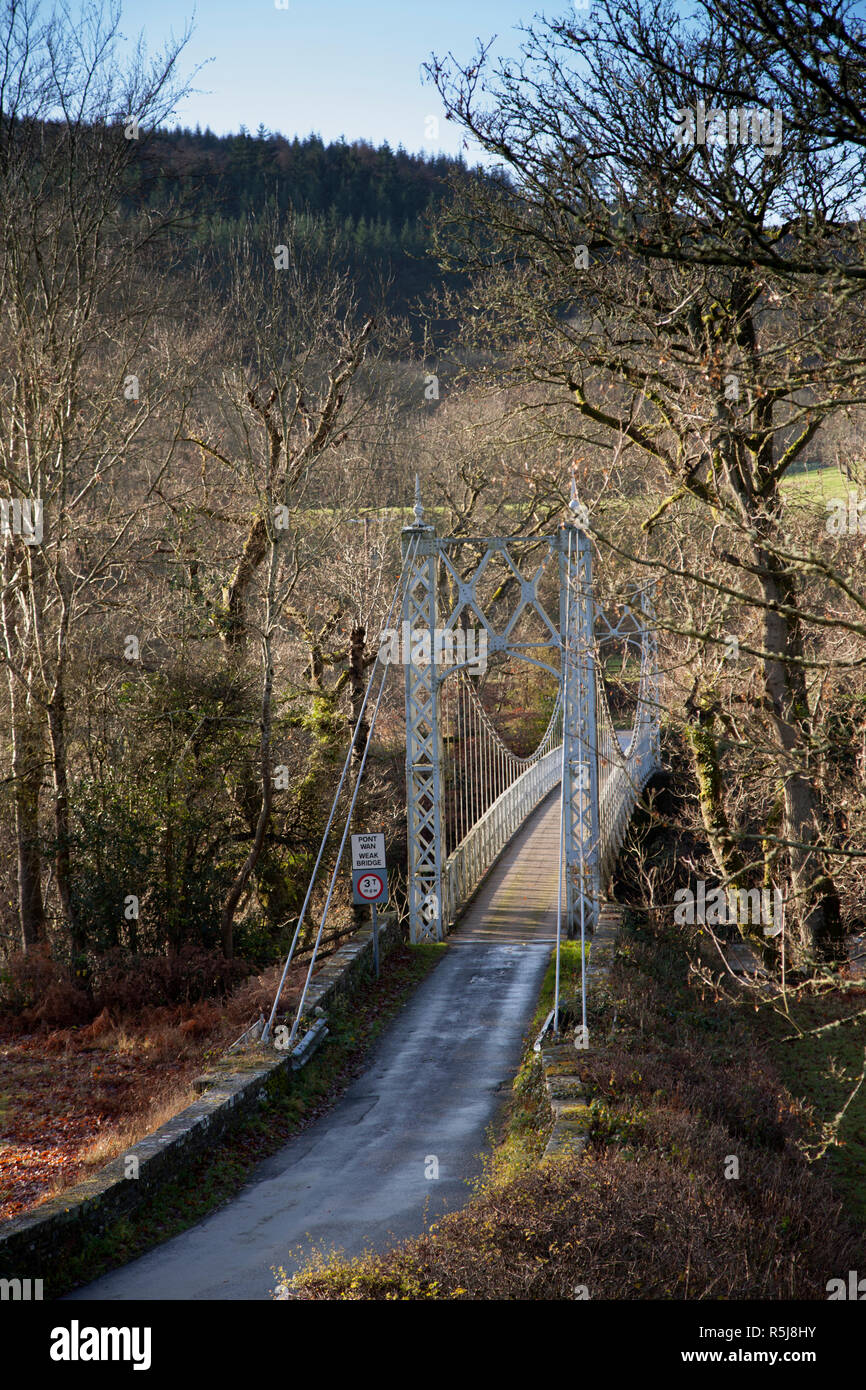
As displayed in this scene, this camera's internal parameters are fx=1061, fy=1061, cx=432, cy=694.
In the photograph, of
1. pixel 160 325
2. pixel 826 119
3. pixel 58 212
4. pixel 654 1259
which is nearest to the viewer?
pixel 654 1259

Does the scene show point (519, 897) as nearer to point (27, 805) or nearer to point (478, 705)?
point (478, 705)

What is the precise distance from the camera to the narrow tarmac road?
17.5 feet

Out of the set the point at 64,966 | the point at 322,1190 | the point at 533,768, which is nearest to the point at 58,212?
the point at 64,966

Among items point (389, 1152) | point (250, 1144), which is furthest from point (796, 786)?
point (250, 1144)

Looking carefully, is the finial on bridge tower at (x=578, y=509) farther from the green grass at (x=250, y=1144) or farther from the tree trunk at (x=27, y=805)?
the tree trunk at (x=27, y=805)

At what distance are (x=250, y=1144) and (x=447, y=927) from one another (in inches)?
247

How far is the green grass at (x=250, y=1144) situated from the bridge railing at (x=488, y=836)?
238 centimetres

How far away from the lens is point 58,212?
39.2ft

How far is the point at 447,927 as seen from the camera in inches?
523

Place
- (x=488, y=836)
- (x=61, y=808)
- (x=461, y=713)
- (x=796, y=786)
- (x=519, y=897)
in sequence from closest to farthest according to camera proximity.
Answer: (x=796, y=786) < (x=61, y=808) < (x=519, y=897) < (x=461, y=713) < (x=488, y=836)

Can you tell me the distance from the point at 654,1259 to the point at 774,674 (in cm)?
792

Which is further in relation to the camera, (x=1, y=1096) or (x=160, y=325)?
(x=160, y=325)
